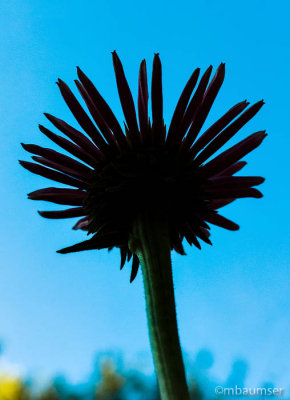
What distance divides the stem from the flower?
10 cm

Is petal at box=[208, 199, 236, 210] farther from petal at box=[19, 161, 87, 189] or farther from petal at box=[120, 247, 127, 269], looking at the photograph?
petal at box=[19, 161, 87, 189]

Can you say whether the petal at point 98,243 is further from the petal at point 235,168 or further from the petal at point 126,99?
the petal at point 235,168

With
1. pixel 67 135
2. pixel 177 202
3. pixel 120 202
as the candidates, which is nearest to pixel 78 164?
pixel 67 135

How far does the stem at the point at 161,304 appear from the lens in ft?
4.63

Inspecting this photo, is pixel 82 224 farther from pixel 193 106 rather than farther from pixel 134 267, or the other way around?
pixel 193 106

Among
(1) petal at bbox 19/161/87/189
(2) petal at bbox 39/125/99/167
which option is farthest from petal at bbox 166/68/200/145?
(1) petal at bbox 19/161/87/189

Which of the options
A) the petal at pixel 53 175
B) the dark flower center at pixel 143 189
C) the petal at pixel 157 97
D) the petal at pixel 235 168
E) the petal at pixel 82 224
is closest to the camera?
the dark flower center at pixel 143 189

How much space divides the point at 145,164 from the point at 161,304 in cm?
67

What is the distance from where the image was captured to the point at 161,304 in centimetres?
159

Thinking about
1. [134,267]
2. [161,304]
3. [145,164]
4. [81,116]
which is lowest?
[161,304]

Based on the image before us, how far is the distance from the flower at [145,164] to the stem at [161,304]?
10 cm

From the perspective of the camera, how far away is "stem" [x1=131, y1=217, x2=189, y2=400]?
1.41 metres

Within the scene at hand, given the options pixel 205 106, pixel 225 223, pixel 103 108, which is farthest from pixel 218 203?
pixel 103 108

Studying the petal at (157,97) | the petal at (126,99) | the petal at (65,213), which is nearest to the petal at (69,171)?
the petal at (65,213)
